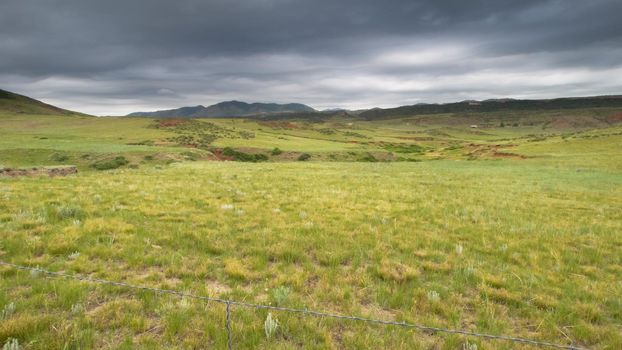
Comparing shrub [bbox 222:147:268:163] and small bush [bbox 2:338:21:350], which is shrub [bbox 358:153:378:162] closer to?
shrub [bbox 222:147:268:163]

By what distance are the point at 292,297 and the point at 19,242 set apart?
754cm

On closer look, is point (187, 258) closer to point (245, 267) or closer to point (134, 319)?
point (245, 267)

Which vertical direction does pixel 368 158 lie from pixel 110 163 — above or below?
below

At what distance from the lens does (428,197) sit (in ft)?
66.8

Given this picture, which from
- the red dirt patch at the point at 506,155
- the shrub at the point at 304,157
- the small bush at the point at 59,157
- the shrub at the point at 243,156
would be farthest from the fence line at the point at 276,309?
the red dirt patch at the point at 506,155

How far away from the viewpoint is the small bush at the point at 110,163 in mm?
40975

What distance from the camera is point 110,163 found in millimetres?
41906

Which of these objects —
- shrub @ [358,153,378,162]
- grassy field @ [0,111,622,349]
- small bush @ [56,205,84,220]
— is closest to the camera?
grassy field @ [0,111,622,349]

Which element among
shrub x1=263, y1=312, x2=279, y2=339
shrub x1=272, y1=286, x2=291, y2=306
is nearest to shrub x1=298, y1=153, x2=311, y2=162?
shrub x1=272, y1=286, x2=291, y2=306

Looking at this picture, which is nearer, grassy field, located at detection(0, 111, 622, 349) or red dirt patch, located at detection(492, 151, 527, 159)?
grassy field, located at detection(0, 111, 622, 349)

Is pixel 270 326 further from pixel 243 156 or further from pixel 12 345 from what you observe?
pixel 243 156

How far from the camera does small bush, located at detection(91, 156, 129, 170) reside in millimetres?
40975

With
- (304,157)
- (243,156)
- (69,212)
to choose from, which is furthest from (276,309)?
(243,156)

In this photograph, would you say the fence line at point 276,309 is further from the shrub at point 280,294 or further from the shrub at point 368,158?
the shrub at point 368,158
